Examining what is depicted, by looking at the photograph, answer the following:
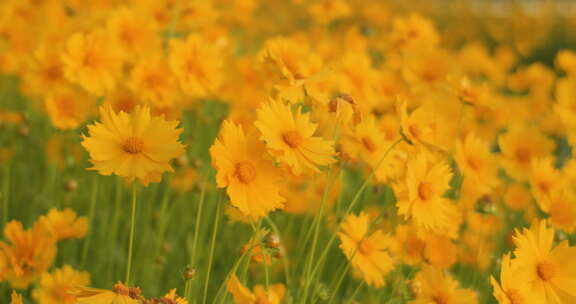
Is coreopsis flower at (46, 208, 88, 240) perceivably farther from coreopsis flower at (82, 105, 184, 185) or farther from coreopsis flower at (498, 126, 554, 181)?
coreopsis flower at (498, 126, 554, 181)

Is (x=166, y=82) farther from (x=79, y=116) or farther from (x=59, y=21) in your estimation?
(x=59, y=21)

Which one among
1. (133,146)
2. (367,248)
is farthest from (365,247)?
(133,146)

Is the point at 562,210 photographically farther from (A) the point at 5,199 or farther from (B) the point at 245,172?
(A) the point at 5,199

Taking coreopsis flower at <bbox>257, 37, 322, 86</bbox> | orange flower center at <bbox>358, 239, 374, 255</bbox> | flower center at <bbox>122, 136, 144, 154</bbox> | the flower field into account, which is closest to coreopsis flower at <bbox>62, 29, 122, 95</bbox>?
the flower field

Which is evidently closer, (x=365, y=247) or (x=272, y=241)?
(x=272, y=241)

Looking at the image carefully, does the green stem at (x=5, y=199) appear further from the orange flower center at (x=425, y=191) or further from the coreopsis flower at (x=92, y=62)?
the orange flower center at (x=425, y=191)

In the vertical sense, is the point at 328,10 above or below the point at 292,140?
above
